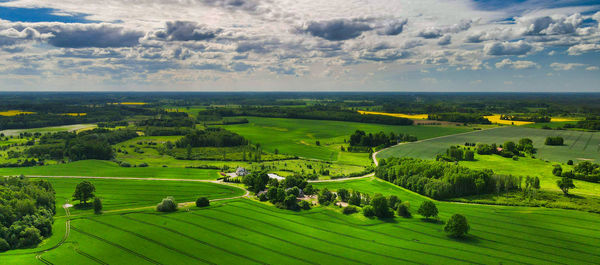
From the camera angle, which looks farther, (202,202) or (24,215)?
(202,202)

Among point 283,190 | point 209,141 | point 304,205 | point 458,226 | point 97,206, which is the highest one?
point 209,141

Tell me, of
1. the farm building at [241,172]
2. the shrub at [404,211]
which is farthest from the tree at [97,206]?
the shrub at [404,211]

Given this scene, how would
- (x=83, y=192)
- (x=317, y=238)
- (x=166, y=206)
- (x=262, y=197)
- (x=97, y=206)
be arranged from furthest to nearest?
(x=262, y=197) → (x=83, y=192) → (x=166, y=206) → (x=97, y=206) → (x=317, y=238)

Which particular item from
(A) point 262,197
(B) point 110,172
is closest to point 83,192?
(B) point 110,172

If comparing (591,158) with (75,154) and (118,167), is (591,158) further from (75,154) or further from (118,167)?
(75,154)

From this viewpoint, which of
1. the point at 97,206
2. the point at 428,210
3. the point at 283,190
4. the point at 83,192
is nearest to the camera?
the point at 428,210

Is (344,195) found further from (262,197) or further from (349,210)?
(262,197)

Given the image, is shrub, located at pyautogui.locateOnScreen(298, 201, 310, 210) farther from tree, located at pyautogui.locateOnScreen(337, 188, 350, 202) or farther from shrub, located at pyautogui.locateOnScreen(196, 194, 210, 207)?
shrub, located at pyautogui.locateOnScreen(196, 194, 210, 207)
